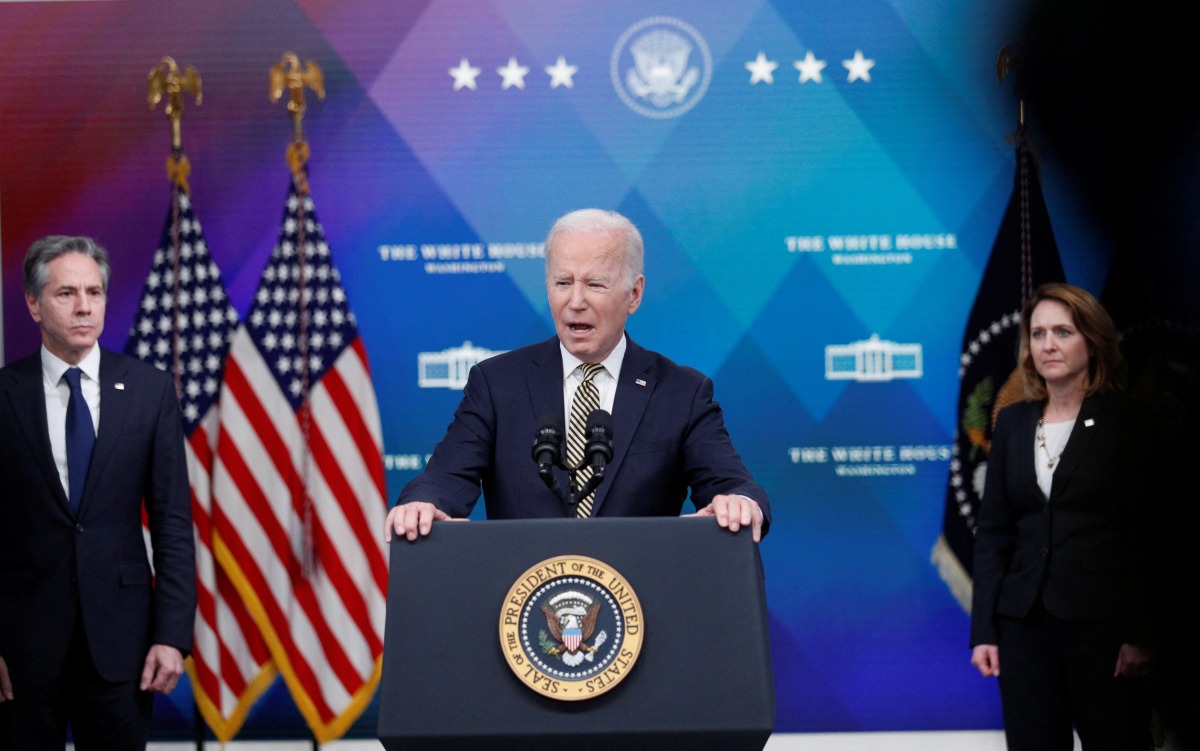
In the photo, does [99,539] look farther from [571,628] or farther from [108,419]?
[571,628]

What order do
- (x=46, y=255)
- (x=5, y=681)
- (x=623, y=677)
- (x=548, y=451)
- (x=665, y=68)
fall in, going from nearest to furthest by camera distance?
(x=623, y=677) < (x=548, y=451) < (x=5, y=681) < (x=46, y=255) < (x=665, y=68)

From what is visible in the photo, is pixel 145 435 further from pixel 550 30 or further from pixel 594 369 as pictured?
pixel 550 30

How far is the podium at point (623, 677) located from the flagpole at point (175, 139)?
3.13 meters

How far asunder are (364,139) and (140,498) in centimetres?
188

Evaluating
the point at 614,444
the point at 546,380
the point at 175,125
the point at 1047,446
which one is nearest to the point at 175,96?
the point at 175,125

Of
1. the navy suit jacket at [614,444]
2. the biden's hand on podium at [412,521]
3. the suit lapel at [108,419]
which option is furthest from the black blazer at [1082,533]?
the suit lapel at [108,419]

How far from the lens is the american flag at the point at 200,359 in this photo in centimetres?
473

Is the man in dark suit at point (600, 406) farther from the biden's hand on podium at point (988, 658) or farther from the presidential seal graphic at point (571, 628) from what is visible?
the biden's hand on podium at point (988, 658)

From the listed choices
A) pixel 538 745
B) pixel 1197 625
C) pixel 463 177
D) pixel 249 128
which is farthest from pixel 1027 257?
pixel 538 745

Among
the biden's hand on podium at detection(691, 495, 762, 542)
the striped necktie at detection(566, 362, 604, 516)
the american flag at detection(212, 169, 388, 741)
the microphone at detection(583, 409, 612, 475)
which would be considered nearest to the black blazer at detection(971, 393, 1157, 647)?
the striped necktie at detection(566, 362, 604, 516)

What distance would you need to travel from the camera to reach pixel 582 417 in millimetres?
2701

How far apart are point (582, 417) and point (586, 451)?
21.5 inches

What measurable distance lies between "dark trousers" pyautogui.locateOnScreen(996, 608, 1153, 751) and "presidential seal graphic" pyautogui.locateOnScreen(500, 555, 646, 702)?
208 centimetres

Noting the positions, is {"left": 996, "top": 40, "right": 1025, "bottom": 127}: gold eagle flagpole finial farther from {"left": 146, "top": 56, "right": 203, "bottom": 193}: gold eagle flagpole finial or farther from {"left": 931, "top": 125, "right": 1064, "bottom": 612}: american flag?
{"left": 146, "top": 56, "right": 203, "bottom": 193}: gold eagle flagpole finial
